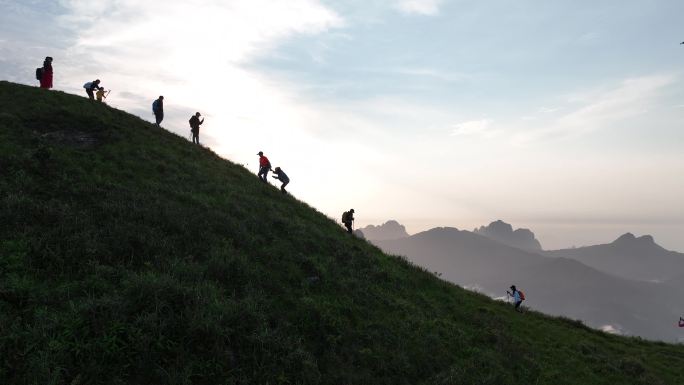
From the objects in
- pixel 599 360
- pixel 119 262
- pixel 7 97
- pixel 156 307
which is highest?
pixel 7 97

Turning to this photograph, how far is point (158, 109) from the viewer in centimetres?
2741

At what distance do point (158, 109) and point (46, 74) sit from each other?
6815mm

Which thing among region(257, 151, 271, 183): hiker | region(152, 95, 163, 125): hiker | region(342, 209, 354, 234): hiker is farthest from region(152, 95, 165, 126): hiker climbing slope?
region(342, 209, 354, 234): hiker

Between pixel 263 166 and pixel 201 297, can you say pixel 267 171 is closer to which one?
pixel 263 166

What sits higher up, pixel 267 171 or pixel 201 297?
pixel 267 171

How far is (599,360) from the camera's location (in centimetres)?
1641

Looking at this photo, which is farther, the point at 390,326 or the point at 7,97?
the point at 7,97

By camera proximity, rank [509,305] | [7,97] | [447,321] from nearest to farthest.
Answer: [447,321] < [7,97] < [509,305]

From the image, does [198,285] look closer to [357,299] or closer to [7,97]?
[357,299]

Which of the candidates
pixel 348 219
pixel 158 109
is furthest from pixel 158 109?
pixel 348 219

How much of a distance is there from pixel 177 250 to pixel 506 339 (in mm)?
13174

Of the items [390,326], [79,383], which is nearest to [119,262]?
[79,383]

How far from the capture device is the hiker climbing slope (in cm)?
2739

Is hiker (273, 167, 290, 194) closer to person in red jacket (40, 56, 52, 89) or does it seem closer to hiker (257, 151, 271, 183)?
hiker (257, 151, 271, 183)
